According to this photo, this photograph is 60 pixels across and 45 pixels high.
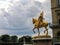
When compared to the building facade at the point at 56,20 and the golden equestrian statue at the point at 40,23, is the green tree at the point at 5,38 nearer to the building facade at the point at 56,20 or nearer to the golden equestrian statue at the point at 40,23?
the building facade at the point at 56,20

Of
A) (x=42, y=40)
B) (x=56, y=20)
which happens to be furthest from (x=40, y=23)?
(x=56, y=20)

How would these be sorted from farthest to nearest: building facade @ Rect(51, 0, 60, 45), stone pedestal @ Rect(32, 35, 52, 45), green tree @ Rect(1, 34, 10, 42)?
green tree @ Rect(1, 34, 10, 42) < building facade @ Rect(51, 0, 60, 45) < stone pedestal @ Rect(32, 35, 52, 45)

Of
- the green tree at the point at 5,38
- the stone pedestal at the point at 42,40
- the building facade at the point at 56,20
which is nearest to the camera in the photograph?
the stone pedestal at the point at 42,40

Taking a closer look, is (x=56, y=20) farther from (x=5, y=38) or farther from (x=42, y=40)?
(x=5, y=38)

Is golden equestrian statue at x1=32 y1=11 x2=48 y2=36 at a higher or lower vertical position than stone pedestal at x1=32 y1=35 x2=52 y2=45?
higher

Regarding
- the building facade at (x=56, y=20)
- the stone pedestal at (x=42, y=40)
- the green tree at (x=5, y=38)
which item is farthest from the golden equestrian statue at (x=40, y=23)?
the green tree at (x=5, y=38)

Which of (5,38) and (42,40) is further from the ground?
(42,40)

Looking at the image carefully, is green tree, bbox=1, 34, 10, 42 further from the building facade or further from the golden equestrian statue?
the golden equestrian statue

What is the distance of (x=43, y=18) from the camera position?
40.4 metres

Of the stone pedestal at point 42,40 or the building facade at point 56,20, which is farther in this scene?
the building facade at point 56,20

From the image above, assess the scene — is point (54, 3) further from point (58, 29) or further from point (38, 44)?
point (38, 44)

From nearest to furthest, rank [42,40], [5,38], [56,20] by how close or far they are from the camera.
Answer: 1. [42,40]
2. [56,20]
3. [5,38]

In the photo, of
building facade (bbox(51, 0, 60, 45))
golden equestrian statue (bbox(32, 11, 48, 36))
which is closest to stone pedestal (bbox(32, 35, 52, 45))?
golden equestrian statue (bbox(32, 11, 48, 36))

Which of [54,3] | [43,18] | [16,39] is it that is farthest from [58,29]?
[16,39]
